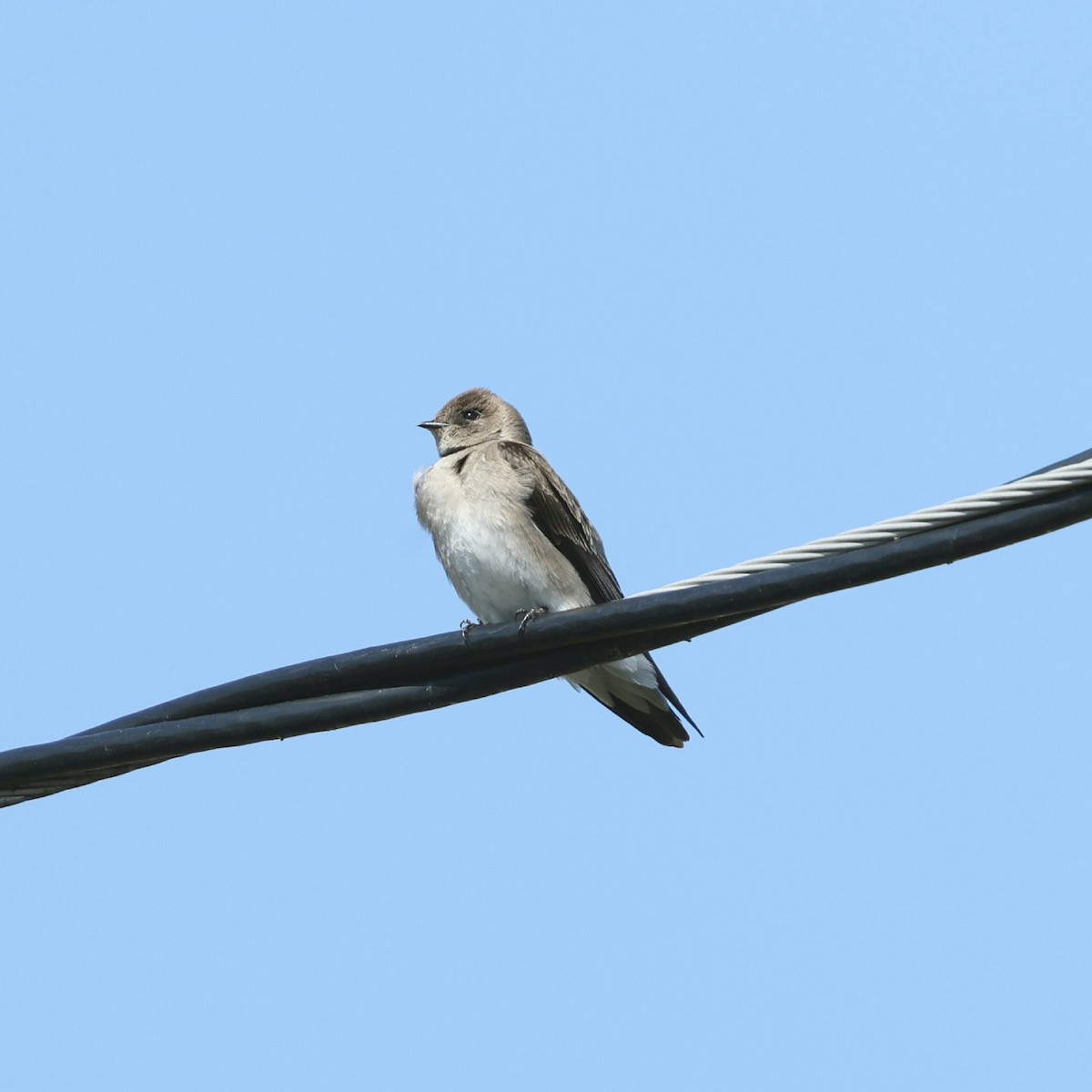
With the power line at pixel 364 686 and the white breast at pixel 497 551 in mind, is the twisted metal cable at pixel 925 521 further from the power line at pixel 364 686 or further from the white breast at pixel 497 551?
the white breast at pixel 497 551

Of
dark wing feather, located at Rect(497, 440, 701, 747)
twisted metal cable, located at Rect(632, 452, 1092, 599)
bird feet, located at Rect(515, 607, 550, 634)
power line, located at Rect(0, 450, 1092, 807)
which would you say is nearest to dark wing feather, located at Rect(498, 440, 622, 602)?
dark wing feather, located at Rect(497, 440, 701, 747)

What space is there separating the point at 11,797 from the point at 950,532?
3032mm

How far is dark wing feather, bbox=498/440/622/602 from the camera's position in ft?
24.4

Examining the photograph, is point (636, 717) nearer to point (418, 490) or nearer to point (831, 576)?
point (418, 490)

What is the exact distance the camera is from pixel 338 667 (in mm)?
5176

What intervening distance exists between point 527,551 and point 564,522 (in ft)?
0.92

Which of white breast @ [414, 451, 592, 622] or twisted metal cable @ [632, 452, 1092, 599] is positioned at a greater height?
white breast @ [414, 451, 592, 622]

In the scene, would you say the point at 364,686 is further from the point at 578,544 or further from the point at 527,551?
the point at 578,544

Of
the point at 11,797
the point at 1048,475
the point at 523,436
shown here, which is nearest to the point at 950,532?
the point at 1048,475

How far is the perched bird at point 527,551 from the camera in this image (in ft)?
23.9

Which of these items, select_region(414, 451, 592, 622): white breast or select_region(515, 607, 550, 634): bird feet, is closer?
select_region(515, 607, 550, 634): bird feet

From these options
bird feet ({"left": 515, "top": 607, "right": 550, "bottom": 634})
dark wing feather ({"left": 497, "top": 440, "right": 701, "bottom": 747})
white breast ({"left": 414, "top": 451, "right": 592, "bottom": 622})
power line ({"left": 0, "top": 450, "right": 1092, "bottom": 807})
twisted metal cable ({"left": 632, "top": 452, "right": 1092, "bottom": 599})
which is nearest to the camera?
twisted metal cable ({"left": 632, "top": 452, "right": 1092, "bottom": 599})

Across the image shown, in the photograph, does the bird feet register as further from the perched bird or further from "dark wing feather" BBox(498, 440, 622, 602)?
"dark wing feather" BBox(498, 440, 622, 602)

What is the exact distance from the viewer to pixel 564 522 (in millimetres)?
7461
